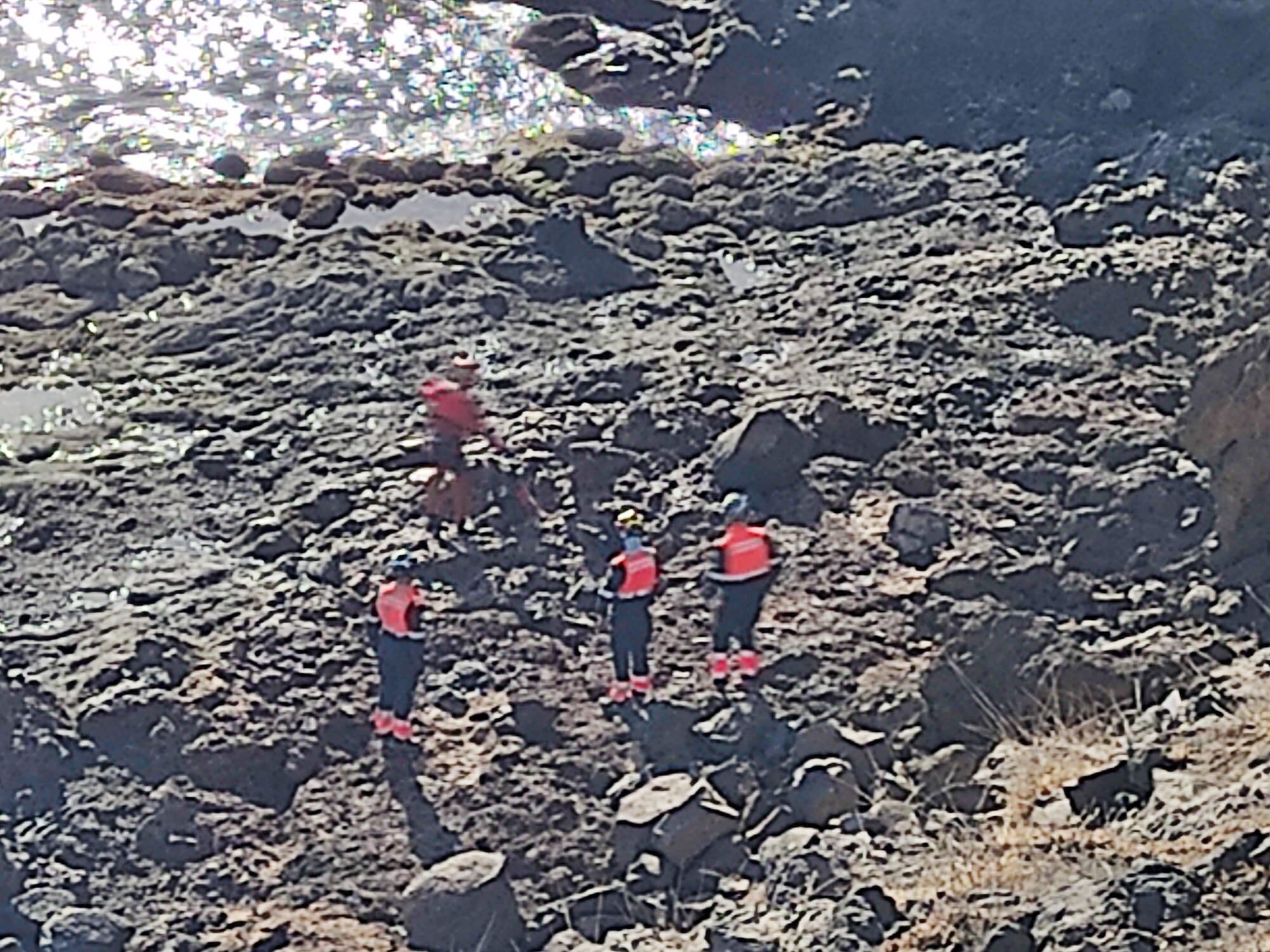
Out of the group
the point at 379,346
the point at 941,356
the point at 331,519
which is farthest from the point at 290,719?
the point at 941,356

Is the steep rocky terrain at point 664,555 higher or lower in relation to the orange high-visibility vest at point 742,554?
lower

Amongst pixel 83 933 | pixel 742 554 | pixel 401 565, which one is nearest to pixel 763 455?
pixel 742 554

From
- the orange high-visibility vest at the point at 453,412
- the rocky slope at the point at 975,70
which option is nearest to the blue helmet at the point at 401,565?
the orange high-visibility vest at the point at 453,412

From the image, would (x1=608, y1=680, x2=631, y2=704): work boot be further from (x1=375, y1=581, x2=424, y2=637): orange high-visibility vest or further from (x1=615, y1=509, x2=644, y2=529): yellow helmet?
(x1=375, y1=581, x2=424, y2=637): orange high-visibility vest

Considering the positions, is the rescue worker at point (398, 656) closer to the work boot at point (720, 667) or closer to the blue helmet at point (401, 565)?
the blue helmet at point (401, 565)

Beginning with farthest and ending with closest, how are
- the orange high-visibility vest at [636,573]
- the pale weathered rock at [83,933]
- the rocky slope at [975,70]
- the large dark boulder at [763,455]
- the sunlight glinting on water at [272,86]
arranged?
the sunlight glinting on water at [272,86] → the rocky slope at [975,70] → the large dark boulder at [763,455] → the orange high-visibility vest at [636,573] → the pale weathered rock at [83,933]

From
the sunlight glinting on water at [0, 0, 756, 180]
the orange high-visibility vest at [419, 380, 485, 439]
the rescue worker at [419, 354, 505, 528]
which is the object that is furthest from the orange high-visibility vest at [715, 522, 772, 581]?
the sunlight glinting on water at [0, 0, 756, 180]

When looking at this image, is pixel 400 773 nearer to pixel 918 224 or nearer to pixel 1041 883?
pixel 1041 883
